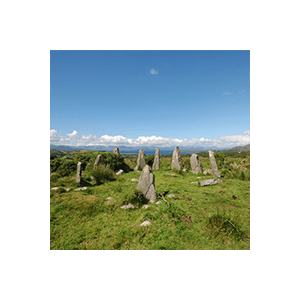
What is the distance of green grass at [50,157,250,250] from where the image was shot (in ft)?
8.06

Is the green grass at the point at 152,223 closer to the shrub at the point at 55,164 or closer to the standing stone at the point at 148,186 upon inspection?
the standing stone at the point at 148,186

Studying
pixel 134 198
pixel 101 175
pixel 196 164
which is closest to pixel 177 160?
pixel 196 164

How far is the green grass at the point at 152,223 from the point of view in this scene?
2457mm

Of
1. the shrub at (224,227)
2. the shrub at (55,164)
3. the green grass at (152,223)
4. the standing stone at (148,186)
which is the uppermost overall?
the shrub at (55,164)

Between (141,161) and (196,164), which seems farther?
(141,161)

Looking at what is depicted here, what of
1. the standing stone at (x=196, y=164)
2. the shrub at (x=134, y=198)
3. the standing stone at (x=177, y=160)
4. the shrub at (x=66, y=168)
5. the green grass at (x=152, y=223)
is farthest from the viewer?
the standing stone at (x=177, y=160)

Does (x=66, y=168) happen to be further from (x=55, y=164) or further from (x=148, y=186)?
(x=148, y=186)

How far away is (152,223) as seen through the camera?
10.3 feet

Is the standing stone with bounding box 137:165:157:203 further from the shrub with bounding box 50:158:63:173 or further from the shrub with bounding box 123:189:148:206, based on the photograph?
the shrub with bounding box 50:158:63:173

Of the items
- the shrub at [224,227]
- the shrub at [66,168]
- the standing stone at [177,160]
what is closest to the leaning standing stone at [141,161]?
the standing stone at [177,160]
